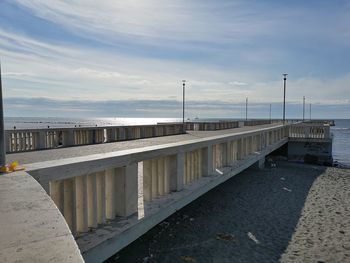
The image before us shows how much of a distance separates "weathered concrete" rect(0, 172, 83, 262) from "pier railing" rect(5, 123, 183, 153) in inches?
316

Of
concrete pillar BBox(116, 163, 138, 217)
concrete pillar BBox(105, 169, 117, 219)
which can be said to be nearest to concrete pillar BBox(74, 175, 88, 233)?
concrete pillar BBox(105, 169, 117, 219)

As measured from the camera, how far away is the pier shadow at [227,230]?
242 inches

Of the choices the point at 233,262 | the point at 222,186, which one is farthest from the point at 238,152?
the point at 233,262

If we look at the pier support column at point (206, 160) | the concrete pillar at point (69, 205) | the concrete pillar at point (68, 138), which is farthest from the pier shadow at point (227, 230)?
the concrete pillar at point (68, 138)

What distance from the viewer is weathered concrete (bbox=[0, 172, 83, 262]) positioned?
1876 millimetres

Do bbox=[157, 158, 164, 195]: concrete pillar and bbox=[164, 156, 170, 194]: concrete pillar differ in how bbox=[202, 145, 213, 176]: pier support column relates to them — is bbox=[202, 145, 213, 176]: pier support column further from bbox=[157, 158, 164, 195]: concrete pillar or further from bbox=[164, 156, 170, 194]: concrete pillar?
bbox=[157, 158, 164, 195]: concrete pillar

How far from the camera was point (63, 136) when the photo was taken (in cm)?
1254

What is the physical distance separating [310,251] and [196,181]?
2863 millimetres

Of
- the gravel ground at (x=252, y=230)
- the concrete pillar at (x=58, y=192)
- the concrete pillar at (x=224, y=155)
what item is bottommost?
the gravel ground at (x=252, y=230)

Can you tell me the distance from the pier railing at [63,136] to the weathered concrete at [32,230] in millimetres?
8031

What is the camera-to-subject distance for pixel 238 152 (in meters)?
12.8

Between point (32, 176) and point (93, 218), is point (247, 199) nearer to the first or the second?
point (93, 218)

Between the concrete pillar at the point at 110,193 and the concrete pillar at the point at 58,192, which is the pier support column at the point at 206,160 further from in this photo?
the concrete pillar at the point at 58,192

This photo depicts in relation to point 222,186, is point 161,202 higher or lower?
higher
